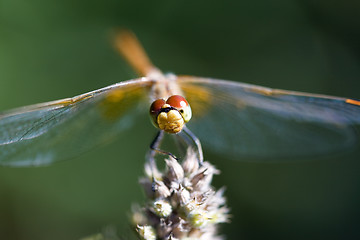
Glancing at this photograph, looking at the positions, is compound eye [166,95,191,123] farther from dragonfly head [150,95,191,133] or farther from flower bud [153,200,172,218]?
flower bud [153,200,172,218]

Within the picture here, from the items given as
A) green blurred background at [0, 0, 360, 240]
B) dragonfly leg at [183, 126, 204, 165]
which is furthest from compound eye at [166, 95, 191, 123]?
green blurred background at [0, 0, 360, 240]

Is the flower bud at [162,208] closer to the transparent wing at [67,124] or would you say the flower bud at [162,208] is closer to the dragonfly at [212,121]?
the dragonfly at [212,121]

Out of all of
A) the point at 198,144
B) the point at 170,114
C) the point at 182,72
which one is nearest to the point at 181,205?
the point at 198,144

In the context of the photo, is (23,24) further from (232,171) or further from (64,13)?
(232,171)

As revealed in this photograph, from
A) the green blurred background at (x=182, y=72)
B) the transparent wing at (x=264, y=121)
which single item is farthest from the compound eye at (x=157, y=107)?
the green blurred background at (x=182, y=72)

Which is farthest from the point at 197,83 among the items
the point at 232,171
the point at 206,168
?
the point at 232,171
